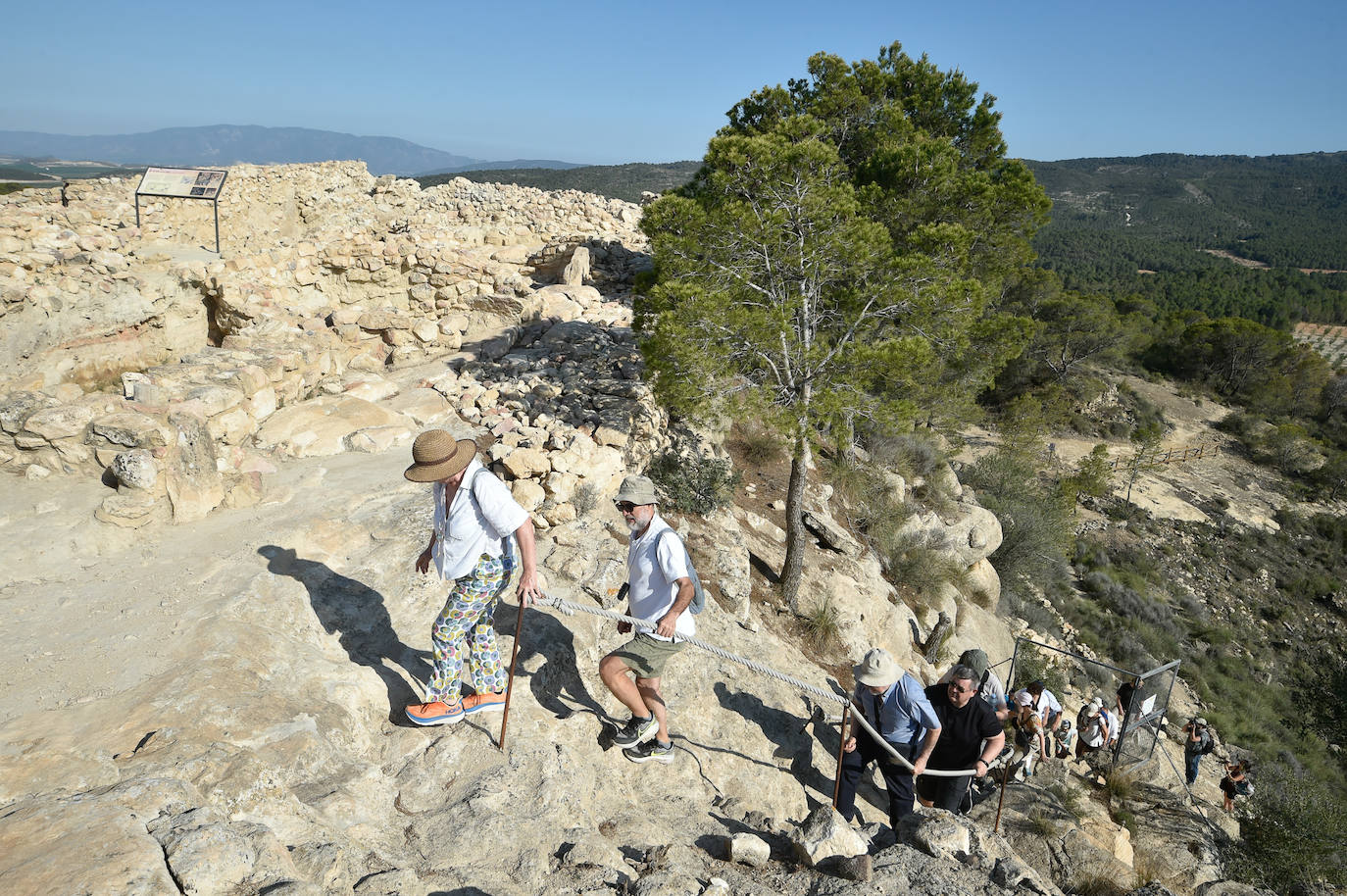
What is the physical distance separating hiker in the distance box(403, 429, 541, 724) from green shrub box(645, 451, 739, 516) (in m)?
4.62

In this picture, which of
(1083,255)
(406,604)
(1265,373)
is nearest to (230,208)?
(406,604)

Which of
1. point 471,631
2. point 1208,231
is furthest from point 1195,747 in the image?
point 1208,231

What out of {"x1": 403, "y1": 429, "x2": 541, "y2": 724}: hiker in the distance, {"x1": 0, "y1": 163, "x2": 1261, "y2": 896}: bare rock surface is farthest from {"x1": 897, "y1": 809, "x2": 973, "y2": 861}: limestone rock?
{"x1": 403, "y1": 429, "x2": 541, "y2": 724}: hiker in the distance

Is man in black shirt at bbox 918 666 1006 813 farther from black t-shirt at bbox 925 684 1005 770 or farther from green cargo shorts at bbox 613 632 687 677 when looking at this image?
green cargo shorts at bbox 613 632 687 677

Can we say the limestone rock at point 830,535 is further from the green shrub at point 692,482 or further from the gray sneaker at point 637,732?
the gray sneaker at point 637,732

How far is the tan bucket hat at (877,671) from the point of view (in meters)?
4.91

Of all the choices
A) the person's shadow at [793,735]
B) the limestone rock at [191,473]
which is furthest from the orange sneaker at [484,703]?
the limestone rock at [191,473]

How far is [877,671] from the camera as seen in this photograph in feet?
16.2

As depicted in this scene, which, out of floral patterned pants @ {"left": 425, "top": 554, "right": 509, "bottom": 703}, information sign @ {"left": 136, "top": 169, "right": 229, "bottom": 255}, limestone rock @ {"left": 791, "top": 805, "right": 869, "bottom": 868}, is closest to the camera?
limestone rock @ {"left": 791, "top": 805, "right": 869, "bottom": 868}

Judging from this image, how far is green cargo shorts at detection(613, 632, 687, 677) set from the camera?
14.1 feet

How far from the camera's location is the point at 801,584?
9.14 m

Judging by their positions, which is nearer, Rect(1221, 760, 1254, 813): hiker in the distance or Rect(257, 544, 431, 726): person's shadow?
Rect(257, 544, 431, 726): person's shadow

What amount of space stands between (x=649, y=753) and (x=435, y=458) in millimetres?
2452

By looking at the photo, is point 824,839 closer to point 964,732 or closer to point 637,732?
point 637,732
